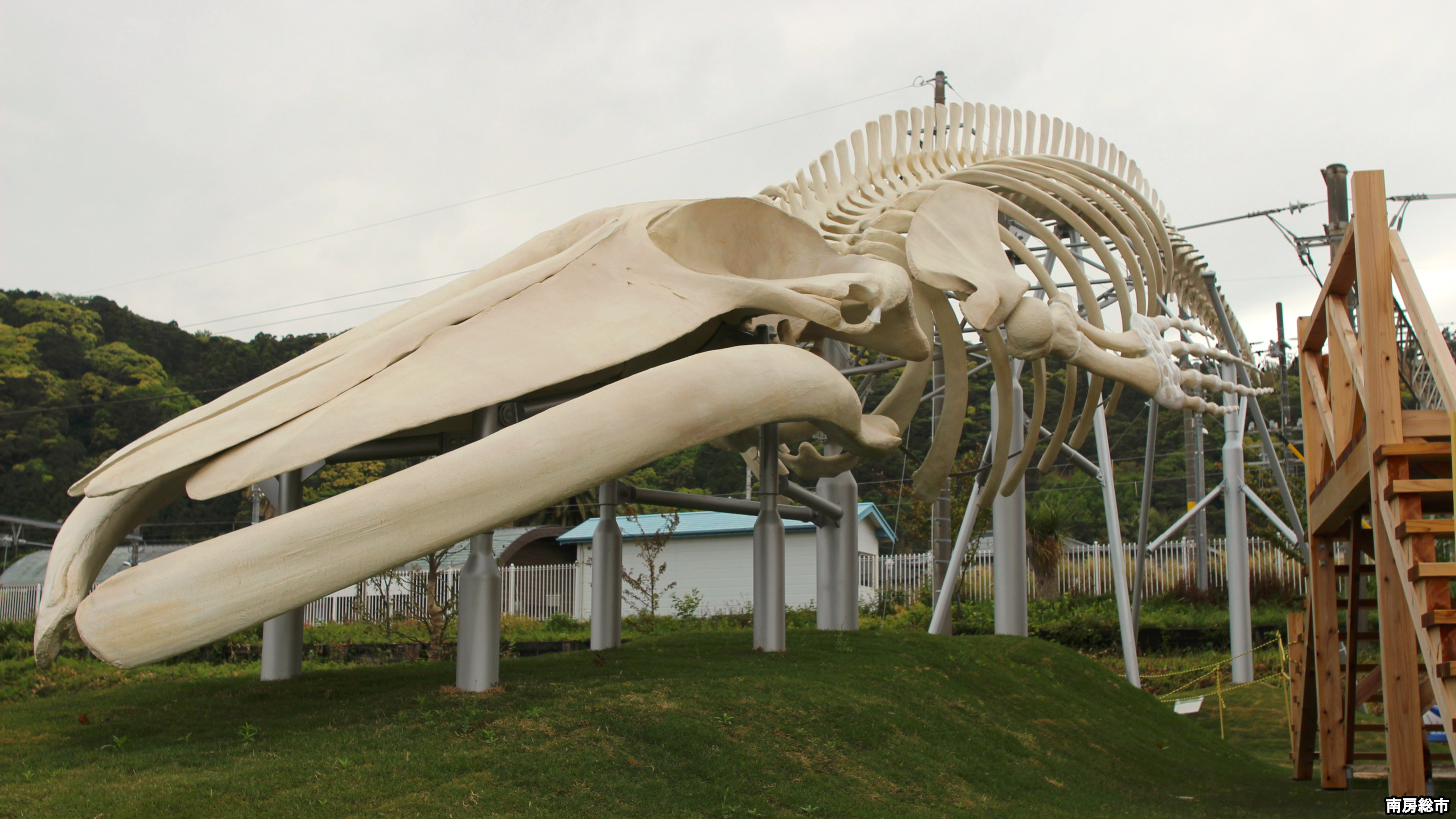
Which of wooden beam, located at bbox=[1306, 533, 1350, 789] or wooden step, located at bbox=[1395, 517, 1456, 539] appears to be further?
wooden beam, located at bbox=[1306, 533, 1350, 789]

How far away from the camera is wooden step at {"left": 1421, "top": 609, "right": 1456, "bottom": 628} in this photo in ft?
18.7

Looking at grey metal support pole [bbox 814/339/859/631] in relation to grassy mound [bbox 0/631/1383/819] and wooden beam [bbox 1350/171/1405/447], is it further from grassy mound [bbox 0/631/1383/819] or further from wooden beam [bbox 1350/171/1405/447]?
wooden beam [bbox 1350/171/1405/447]

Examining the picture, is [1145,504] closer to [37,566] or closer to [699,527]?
[699,527]

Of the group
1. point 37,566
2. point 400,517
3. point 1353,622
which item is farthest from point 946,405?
point 37,566

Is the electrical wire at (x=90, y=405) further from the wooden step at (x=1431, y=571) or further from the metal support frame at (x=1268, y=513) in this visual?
the wooden step at (x=1431, y=571)

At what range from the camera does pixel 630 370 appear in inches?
289

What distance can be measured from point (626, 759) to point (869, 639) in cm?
520

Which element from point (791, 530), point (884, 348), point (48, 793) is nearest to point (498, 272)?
point (884, 348)

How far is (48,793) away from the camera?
16.7 ft

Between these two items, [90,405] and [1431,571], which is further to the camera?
[90,405]

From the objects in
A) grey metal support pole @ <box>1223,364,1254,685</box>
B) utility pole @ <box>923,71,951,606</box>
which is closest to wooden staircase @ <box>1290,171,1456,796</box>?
utility pole @ <box>923,71,951,606</box>

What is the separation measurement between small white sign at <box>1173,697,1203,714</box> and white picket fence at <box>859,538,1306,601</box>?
354 inches

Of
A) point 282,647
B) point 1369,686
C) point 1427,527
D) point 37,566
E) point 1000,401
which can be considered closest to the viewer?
point 1427,527

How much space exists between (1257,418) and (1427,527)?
1246 cm
